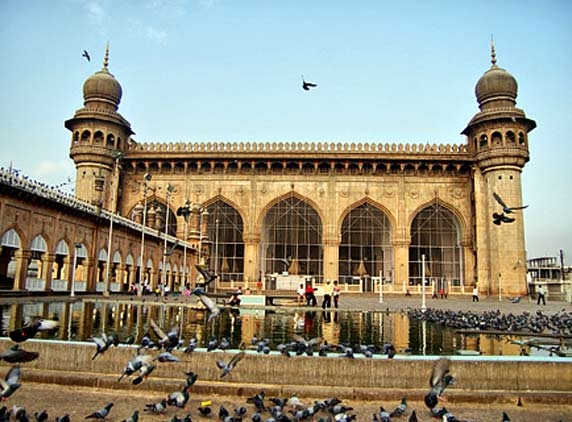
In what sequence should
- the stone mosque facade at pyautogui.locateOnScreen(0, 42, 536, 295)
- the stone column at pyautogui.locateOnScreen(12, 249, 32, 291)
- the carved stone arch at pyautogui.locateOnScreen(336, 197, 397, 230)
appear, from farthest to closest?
the carved stone arch at pyautogui.locateOnScreen(336, 197, 397, 230) < the stone mosque facade at pyautogui.locateOnScreen(0, 42, 536, 295) < the stone column at pyautogui.locateOnScreen(12, 249, 32, 291)

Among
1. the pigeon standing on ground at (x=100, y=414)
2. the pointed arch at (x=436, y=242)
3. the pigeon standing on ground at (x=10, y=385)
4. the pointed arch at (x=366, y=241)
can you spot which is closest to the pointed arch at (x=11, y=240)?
the pigeon standing on ground at (x=10, y=385)

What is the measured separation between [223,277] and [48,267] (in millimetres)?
13025

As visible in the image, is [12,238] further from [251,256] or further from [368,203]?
[368,203]

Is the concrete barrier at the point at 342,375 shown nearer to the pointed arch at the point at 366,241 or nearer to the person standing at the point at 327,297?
the person standing at the point at 327,297

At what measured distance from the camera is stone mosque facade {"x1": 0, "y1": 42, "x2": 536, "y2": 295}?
2522 cm

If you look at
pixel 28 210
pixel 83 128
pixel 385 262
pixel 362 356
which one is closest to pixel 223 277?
pixel 385 262

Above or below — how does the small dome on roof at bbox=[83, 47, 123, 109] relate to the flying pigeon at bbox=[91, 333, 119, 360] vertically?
above

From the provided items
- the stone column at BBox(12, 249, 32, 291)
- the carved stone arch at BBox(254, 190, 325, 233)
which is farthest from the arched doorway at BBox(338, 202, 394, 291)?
the stone column at BBox(12, 249, 32, 291)

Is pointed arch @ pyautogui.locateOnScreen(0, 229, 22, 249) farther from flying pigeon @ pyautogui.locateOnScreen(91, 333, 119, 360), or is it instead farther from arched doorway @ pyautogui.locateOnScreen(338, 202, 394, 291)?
arched doorway @ pyautogui.locateOnScreen(338, 202, 394, 291)

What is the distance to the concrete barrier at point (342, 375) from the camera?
3.44 metres

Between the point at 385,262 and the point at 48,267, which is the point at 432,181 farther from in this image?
the point at 48,267

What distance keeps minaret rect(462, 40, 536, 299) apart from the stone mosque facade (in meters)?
0.07

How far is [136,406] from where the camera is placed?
3.09 m

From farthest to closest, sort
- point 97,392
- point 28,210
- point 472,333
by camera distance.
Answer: point 28,210 → point 472,333 → point 97,392
